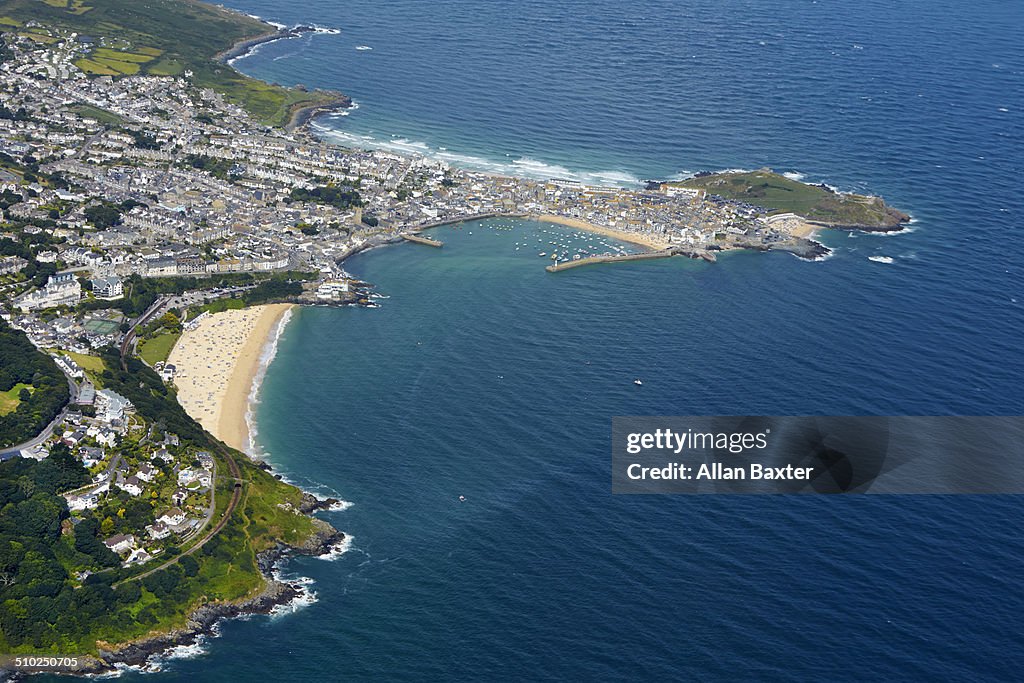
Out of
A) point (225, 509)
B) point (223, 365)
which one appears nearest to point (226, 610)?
point (225, 509)

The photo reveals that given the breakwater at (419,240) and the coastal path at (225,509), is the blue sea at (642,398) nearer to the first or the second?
the breakwater at (419,240)

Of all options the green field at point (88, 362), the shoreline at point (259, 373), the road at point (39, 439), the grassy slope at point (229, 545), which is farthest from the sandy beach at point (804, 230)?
the road at point (39, 439)

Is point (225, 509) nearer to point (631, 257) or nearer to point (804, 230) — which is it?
point (631, 257)

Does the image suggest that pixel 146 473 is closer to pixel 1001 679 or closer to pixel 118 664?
pixel 118 664

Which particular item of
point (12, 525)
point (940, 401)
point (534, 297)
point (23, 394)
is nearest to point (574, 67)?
point (534, 297)
